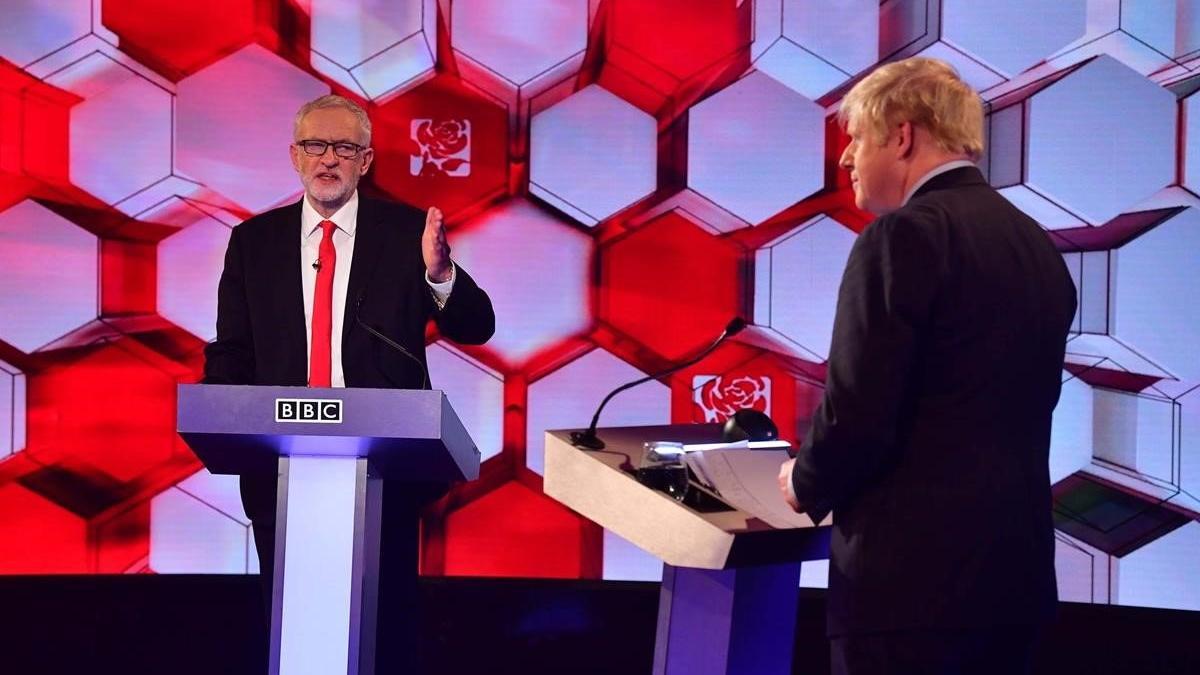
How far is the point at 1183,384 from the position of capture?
3340 millimetres

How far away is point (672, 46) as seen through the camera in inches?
136

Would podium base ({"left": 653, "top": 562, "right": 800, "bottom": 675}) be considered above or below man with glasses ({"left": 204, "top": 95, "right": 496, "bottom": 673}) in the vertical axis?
below

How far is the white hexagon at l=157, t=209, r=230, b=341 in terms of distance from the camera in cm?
347

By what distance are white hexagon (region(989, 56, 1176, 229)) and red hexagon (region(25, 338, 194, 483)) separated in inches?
95.0

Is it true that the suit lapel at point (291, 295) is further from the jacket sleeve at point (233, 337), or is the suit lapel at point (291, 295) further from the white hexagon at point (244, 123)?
the white hexagon at point (244, 123)

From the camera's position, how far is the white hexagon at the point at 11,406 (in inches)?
136

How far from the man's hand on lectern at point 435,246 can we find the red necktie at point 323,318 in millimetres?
207

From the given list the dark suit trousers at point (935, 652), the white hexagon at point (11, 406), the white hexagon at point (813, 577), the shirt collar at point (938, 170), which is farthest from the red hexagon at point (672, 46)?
the dark suit trousers at point (935, 652)

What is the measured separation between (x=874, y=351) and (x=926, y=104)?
0.34 metres

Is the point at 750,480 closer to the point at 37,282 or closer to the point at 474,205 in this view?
the point at 474,205

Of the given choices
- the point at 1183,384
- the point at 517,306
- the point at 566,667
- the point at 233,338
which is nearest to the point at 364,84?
the point at 517,306

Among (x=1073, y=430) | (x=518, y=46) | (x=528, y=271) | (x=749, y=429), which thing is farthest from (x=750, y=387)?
(x=749, y=429)


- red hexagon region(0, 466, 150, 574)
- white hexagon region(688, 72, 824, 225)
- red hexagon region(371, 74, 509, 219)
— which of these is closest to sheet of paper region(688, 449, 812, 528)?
white hexagon region(688, 72, 824, 225)

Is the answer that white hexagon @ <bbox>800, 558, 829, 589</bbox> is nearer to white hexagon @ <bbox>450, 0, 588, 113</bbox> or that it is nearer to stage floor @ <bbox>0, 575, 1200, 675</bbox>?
stage floor @ <bbox>0, 575, 1200, 675</bbox>
